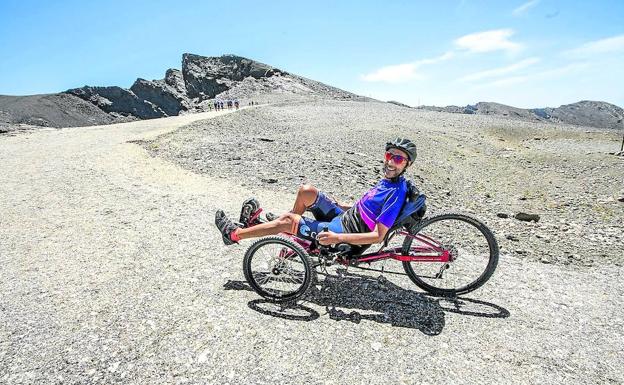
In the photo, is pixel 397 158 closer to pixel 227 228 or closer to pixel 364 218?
pixel 364 218

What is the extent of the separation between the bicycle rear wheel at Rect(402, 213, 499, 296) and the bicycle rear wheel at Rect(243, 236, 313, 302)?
65.7 inches

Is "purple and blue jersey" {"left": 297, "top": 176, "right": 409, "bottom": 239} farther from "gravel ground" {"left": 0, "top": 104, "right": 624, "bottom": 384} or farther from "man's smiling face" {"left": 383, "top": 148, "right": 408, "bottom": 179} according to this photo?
"gravel ground" {"left": 0, "top": 104, "right": 624, "bottom": 384}

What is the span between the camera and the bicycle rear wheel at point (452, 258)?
545 centimetres

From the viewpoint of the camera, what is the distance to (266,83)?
71.9m

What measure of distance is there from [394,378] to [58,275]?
18.3 ft

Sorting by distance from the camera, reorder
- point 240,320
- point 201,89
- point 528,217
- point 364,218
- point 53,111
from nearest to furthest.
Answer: point 240,320, point 364,218, point 528,217, point 201,89, point 53,111

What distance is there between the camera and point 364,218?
5.25m

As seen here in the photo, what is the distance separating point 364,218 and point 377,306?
1.34 metres

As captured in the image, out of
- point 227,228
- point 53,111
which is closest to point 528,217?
point 227,228

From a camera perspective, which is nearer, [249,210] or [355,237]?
[355,237]

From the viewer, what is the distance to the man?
505 cm

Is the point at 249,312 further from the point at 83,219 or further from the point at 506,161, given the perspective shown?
the point at 506,161

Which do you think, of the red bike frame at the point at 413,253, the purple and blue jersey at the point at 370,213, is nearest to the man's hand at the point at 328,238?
the purple and blue jersey at the point at 370,213

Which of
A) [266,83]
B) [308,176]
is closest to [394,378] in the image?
[308,176]
